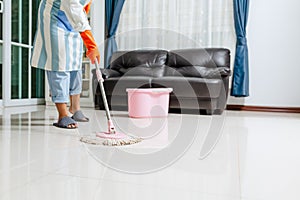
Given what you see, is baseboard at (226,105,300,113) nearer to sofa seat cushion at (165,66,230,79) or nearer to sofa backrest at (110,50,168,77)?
sofa seat cushion at (165,66,230,79)

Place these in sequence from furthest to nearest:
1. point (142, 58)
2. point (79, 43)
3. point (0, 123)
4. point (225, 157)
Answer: point (142, 58)
point (0, 123)
point (79, 43)
point (225, 157)

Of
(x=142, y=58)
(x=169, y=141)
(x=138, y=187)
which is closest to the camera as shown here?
(x=138, y=187)

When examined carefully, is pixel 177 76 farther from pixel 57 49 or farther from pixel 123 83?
pixel 57 49

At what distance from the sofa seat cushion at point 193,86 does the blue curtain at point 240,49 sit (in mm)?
590

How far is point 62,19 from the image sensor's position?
6.76ft

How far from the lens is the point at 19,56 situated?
→ 14.2 feet

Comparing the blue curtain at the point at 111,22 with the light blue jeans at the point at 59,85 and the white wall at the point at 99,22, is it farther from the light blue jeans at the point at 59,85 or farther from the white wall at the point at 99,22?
the light blue jeans at the point at 59,85

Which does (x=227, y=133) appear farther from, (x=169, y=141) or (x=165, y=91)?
(x=165, y=91)

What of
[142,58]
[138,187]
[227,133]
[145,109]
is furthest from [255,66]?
[138,187]

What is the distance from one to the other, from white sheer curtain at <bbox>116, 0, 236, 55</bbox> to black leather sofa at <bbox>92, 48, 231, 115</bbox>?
0.23 metres

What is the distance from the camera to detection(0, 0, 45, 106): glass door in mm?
4000

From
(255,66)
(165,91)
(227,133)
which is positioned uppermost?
(255,66)

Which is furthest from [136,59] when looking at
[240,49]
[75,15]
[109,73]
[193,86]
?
[75,15]

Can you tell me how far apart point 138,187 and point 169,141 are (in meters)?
0.80
